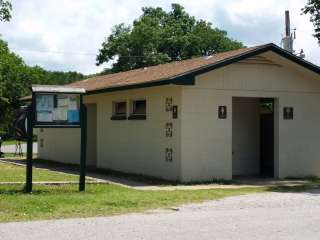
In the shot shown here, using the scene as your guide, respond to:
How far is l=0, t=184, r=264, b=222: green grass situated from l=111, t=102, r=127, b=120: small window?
17.5 feet

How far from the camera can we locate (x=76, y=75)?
351 ft

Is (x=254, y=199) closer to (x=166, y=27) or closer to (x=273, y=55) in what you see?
(x=273, y=55)

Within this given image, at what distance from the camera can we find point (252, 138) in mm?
21469

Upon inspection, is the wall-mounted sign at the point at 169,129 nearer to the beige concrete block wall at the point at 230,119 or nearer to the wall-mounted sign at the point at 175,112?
the wall-mounted sign at the point at 175,112

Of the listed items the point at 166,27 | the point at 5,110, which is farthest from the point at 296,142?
the point at 5,110

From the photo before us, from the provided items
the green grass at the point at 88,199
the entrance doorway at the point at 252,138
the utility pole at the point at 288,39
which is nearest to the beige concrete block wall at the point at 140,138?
the green grass at the point at 88,199

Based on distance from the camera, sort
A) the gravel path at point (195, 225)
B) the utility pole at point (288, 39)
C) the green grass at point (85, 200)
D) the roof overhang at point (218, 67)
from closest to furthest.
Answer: the gravel path at point (195, 225) → the green grass at point (85, 200) → the roof overhang at point (218, 67) → the utility pole at point (288, 39)

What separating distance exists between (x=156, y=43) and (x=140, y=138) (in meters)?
31.0

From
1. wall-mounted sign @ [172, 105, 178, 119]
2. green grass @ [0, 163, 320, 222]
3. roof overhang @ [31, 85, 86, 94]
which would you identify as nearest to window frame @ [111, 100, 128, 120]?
wall-mounted sign @ [172, 105, 178, 119]

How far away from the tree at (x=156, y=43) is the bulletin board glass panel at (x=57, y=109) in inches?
1286

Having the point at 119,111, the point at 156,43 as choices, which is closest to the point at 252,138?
the point at 119,111

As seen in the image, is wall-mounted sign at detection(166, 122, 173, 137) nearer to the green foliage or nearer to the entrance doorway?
the entrance doorway

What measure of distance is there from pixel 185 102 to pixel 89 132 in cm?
822

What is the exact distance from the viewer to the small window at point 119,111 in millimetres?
21023
